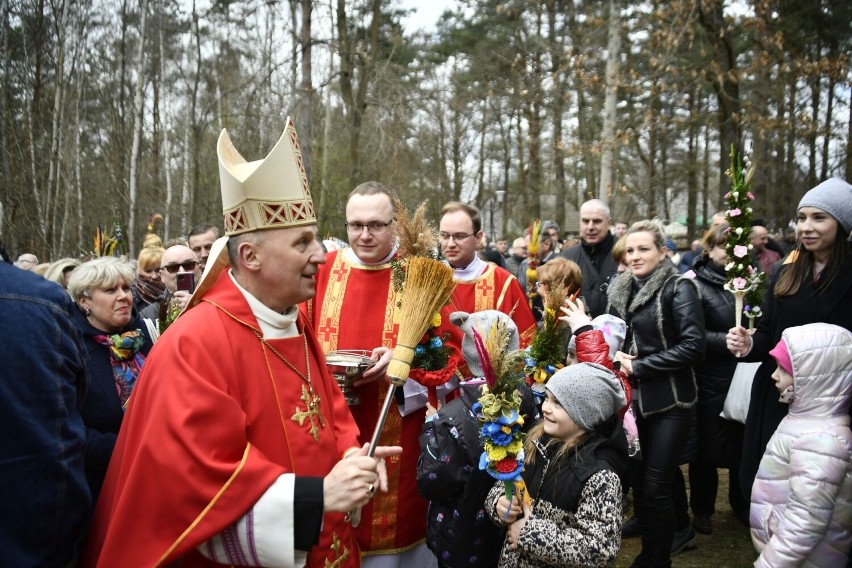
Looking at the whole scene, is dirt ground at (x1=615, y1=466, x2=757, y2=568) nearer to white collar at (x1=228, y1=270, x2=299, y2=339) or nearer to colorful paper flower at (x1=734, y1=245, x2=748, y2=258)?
colorful paper flower at (x1=734, y1=245, x2=748, y2=258)

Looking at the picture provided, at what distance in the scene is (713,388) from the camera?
5223 millimetres

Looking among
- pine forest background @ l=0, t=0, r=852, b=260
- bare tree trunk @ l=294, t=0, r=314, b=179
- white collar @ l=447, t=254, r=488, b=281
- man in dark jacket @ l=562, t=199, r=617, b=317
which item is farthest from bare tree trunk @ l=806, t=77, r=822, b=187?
white collar @ l=447, t=254, r=488, b=281

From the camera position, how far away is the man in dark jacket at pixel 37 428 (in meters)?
1.80

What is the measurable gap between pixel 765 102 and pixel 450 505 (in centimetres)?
1502

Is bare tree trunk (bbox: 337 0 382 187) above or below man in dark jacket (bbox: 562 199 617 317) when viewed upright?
above

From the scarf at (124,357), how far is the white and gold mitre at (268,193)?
1.58 metres

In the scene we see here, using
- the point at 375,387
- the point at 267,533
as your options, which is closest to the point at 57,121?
the point at 375,387

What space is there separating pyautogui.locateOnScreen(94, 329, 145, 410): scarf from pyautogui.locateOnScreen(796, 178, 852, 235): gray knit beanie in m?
3.91

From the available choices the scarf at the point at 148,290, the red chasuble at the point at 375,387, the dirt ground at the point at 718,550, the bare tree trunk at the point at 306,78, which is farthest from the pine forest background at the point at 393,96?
the dirt ground at the point at 718,550

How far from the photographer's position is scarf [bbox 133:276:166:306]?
5570mm

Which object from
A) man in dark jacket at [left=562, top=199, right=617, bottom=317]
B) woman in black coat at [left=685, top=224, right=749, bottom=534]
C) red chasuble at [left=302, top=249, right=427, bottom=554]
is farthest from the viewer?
man in dark jacket at [left=562, top=199, right=617, bottom=317]

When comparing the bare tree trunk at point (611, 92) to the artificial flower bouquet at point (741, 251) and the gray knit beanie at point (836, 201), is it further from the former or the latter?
the gray knit beanie at point (836, 201)

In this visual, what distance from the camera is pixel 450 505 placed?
10.5ft

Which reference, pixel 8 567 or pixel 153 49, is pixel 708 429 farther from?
pixel 153 49
